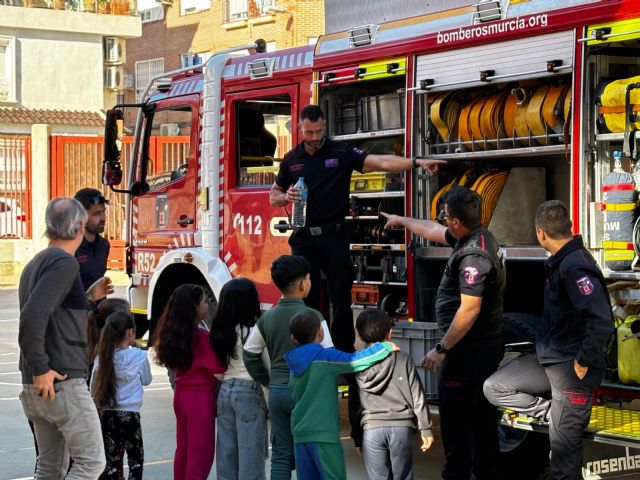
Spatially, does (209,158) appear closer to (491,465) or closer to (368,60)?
(368,60)

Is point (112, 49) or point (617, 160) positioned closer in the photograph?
point (617, 160)

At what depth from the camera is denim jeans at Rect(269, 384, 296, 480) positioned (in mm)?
6352

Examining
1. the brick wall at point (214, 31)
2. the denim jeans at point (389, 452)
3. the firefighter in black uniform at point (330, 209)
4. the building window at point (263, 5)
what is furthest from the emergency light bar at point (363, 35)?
the building window at point (263, 5)

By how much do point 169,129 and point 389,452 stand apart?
20.3 feet

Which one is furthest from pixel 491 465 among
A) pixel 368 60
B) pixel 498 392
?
pixel 368 60

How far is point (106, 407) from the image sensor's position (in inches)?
264

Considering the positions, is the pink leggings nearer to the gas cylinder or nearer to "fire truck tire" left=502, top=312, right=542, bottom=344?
"fire truck tire" left=502, top=312, right=542, bottom=344

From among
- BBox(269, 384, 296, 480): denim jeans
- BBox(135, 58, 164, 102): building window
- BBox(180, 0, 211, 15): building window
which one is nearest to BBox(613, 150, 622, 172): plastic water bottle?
BBox(269, 384, 296, 480): denim jeans

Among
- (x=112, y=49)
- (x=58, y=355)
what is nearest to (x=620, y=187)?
(x=58, y=355)

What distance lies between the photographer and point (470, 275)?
6.36 m

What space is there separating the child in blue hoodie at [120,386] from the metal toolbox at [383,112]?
2551 millimetres

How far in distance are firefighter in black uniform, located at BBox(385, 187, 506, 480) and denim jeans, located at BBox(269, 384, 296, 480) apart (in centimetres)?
81

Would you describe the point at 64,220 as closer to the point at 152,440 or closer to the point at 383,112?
the point at 383,112

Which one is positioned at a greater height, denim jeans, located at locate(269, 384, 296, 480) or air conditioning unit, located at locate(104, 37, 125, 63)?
air conditioning unit, located at locate(104, 37, 125, 63)
